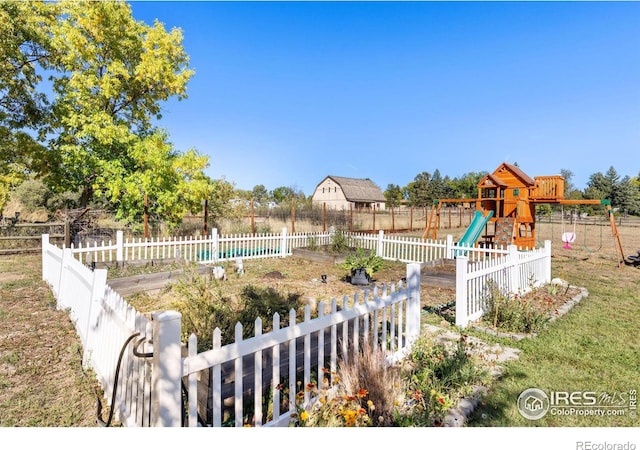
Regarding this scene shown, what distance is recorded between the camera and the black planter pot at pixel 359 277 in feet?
26.4

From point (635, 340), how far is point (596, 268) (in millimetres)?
7236

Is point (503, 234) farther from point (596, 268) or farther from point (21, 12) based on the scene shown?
point (21, 12)

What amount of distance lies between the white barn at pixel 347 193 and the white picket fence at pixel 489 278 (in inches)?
1560

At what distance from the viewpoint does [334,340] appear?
300cm

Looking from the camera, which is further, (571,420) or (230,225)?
(230,225)

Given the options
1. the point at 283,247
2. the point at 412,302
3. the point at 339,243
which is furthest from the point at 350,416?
the point at 283,247

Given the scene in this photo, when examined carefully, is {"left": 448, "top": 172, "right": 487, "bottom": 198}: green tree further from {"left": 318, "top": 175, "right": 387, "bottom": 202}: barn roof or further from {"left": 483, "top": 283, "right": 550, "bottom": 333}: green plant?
{"left": 483, "top": 283, "right": 550, "bottom": 333}: green plant

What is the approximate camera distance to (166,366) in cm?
190

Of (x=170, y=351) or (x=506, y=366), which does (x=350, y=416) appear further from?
(x=506, y=366)

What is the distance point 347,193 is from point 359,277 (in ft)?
134

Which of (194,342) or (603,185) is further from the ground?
(603,185)

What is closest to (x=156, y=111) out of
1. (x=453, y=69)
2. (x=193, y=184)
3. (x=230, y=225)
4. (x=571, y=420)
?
(x=193, y=184)

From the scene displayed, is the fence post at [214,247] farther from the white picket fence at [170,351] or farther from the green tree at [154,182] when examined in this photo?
the white picket fence at [170,351]
